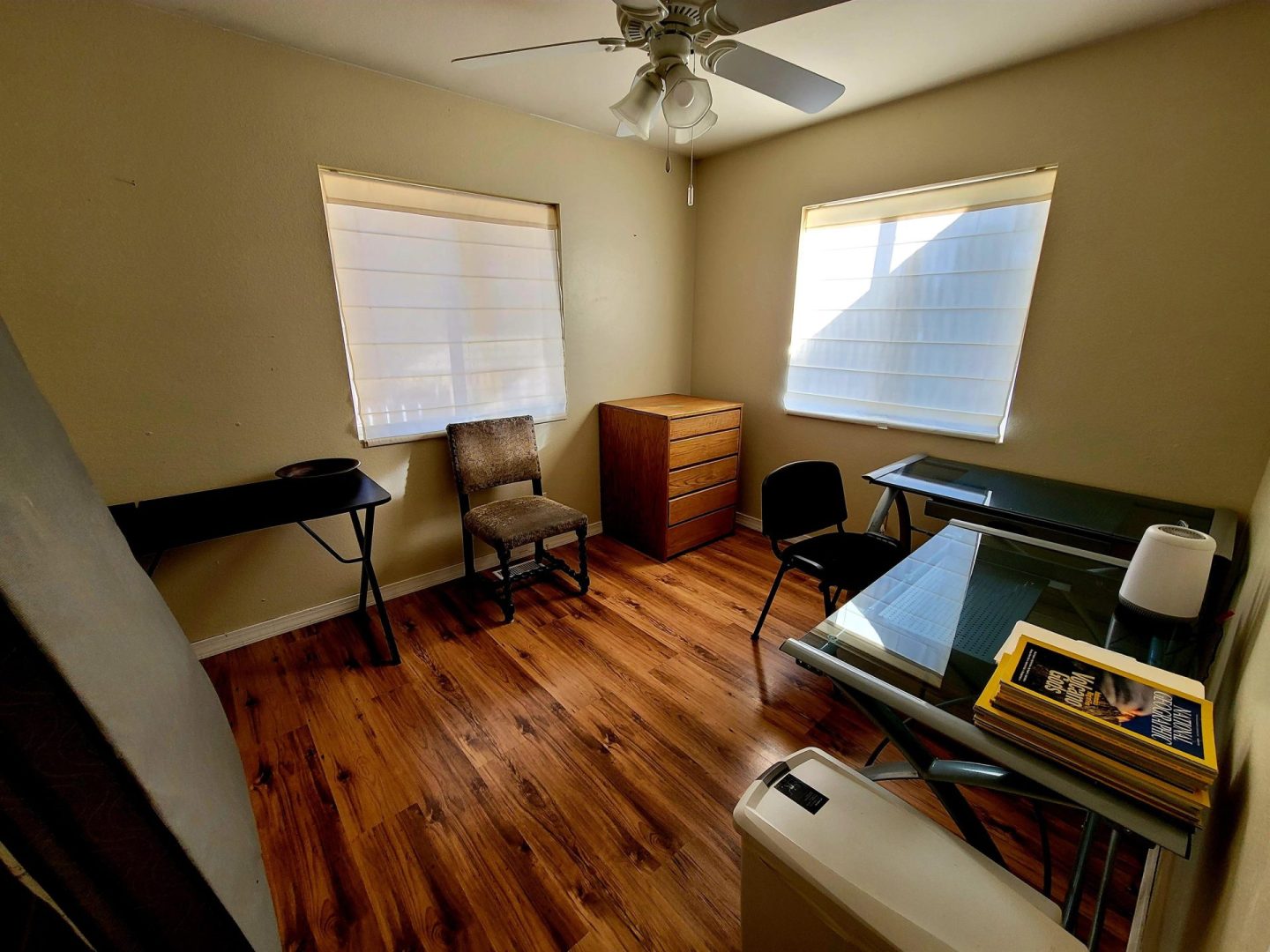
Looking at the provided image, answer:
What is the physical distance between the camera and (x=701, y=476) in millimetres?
2955

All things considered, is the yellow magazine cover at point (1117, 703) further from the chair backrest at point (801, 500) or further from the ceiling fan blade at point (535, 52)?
the ceiling fan blade at point (535, 52)

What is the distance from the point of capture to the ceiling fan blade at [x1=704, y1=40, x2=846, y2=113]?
4.42ft

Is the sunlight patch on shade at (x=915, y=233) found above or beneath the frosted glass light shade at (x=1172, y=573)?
above

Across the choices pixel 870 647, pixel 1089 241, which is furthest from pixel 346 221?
pixel 1089 241

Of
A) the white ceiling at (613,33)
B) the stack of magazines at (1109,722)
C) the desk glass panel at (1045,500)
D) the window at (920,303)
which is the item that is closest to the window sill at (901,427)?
the window at (920,303)

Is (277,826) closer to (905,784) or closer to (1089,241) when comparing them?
(905,784)

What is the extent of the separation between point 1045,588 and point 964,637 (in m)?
0.41

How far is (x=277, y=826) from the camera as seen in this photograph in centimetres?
138

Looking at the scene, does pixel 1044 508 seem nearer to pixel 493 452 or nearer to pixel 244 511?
pixel 493 452

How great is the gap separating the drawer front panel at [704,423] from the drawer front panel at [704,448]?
1.2 inches

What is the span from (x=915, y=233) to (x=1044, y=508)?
143 cm

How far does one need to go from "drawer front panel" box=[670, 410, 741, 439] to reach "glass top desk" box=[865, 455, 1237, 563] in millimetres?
980

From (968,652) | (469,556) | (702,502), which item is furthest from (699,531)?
Answer: (968,652)

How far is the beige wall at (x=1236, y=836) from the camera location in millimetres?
570
